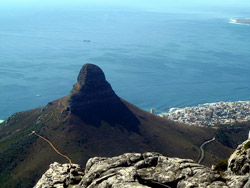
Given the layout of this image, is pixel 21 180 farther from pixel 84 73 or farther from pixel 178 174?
pixel 178 174

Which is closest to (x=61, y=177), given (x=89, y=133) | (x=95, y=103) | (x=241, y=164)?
(x=241, y=164)

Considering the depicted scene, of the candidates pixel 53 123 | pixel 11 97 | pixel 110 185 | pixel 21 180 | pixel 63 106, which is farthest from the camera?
pixel 11 97

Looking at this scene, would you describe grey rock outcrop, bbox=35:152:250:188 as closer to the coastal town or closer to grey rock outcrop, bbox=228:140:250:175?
grey rock outcrop, bbox=228:140:250:175

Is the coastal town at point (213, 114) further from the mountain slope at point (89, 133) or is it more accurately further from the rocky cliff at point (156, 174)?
the rocky cliff at point (156, 174)

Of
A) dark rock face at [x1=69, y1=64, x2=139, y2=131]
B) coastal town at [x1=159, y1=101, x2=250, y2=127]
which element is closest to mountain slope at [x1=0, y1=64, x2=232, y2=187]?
dark rock face at [x1=69, y1=64, x2=139, y2=131]

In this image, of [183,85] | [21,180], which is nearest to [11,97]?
[183,85]

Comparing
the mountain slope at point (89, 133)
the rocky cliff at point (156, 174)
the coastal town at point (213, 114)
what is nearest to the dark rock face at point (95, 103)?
the mountain slope at point (89, 133)
